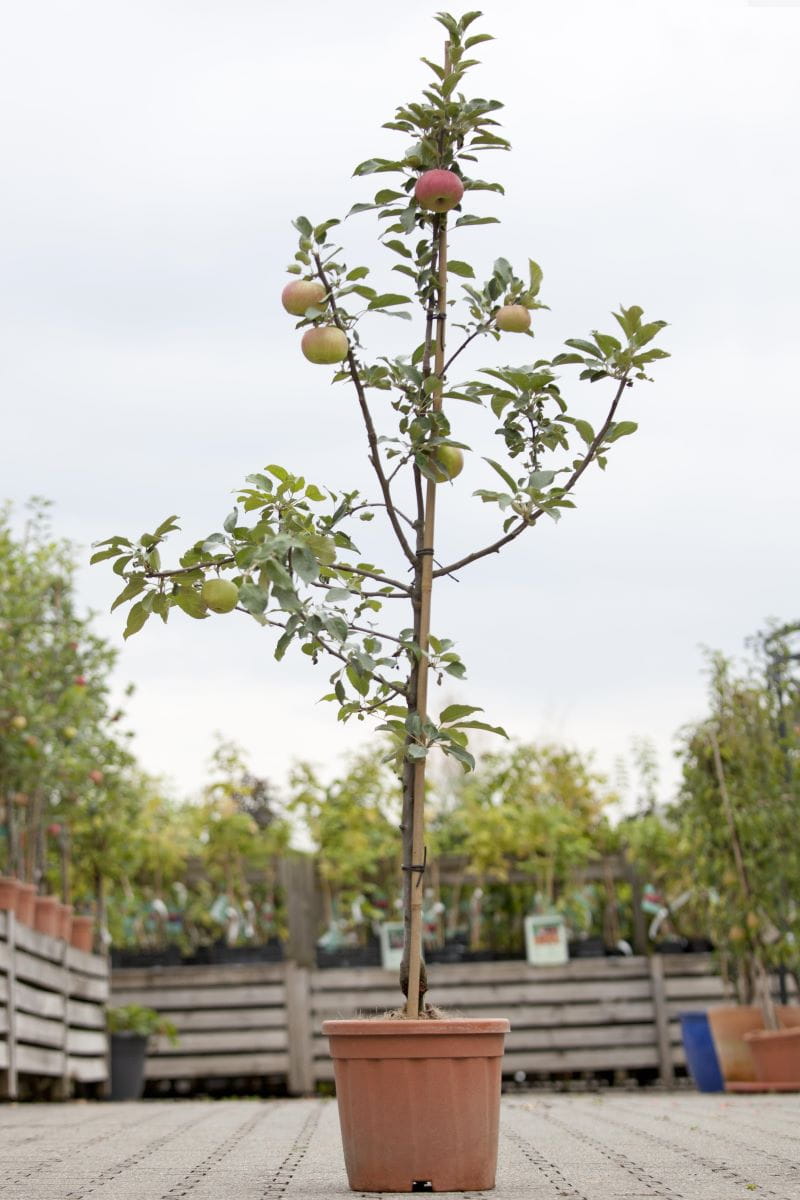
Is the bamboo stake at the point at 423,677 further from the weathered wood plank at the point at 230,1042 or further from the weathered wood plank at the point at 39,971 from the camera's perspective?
the weathered wood plank at the point at 230,1042

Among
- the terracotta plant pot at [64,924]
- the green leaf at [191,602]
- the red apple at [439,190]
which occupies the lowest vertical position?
the terracotta plant pot at [64,924]

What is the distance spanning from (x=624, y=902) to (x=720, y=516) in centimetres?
488

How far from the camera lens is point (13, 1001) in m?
6.12

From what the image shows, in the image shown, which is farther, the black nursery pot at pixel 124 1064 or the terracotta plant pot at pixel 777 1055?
the black nursery pot at pixel 124 1064

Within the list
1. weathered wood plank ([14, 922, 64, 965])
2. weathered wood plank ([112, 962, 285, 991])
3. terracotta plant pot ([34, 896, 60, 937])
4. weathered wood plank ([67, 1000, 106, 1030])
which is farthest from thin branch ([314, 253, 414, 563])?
weathered wood plank ([112, 962, 285, 991])

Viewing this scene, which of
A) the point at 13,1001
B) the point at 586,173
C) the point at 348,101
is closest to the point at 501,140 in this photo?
the point at 348,101

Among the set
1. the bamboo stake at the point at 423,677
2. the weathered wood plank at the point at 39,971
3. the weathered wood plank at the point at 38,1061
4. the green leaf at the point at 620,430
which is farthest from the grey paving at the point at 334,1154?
the green leaf at the point at 620,430

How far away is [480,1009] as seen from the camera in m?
8.05

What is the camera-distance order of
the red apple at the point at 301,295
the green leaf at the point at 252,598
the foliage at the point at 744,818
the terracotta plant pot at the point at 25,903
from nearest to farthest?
the green leaf at the point at 252,598 < the red apple at the point at 301,295 < the terracotta plant pot at the point at 25,903 < the foliage at the point at 744,818

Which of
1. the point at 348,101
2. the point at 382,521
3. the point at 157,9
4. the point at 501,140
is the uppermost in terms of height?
the point at 157,9

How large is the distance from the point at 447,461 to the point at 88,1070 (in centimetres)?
558

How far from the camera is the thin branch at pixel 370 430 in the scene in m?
2.75

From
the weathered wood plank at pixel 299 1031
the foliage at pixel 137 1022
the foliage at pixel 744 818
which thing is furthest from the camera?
the weathered wood plank at pixel 299 1031

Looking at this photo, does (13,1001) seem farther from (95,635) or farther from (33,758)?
(95,635)
